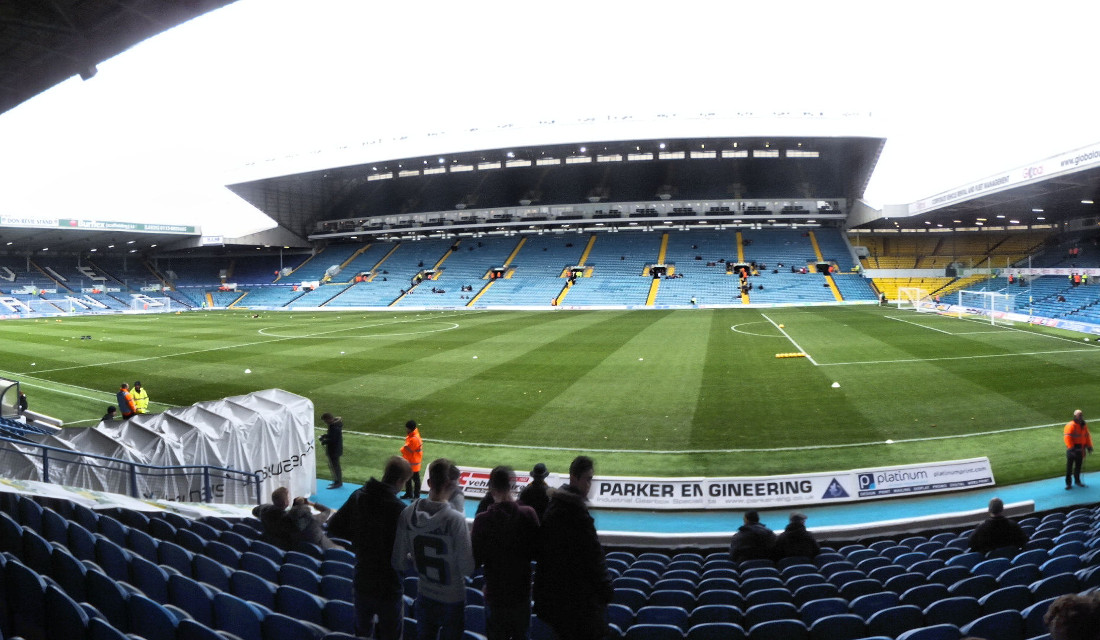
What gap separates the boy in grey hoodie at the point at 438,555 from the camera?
399 centimetres

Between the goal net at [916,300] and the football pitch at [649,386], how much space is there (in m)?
10.8

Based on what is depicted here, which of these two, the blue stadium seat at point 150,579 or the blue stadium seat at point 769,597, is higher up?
the blue stadium seat at point 150,579

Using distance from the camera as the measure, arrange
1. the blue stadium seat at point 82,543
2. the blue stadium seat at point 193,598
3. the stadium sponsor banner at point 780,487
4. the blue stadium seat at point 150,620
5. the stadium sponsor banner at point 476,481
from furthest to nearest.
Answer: the stadium sponsor banner at point 476,481 < the stadium sponsor banner at point 780,487 < the blue stadium seat at point 82,543 < the blue stadium seat at point 193,598 < the blue stadium seat at point 150,620

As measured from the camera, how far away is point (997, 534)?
6.70 metres

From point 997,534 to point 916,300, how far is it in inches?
2016

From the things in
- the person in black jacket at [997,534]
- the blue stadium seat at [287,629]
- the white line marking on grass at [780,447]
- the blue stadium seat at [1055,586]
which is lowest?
the white line marking on grass at [780,447]

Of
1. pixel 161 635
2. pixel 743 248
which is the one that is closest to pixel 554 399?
pixel 161 635

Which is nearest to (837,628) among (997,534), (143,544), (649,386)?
(997,534)

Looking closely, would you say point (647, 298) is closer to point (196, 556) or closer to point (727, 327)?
point (727, 327)

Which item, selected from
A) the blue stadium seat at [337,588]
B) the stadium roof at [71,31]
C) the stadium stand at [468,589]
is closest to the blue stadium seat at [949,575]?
the stadium stand at [468,589]

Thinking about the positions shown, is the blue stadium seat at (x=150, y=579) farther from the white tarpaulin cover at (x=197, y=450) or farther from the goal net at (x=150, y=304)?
the goal net at (x=150, y=304)

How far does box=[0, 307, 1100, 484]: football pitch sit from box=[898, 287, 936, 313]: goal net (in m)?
10.8

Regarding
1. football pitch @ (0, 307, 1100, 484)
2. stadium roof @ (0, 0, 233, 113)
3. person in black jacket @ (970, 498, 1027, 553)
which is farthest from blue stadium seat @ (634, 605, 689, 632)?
stadium roof @ (0, 0, 233, 113)

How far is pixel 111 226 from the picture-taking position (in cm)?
6216
